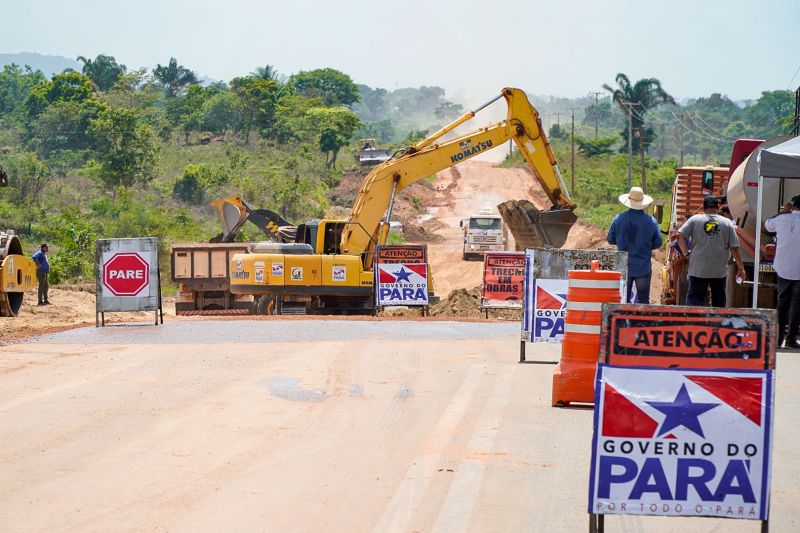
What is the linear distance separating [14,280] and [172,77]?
12405cm

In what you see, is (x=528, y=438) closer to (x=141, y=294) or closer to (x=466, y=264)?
(x=141, y=294)

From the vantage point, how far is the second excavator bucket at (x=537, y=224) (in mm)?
30906

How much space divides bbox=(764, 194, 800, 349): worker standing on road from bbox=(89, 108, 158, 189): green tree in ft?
204

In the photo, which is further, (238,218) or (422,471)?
(238,218)

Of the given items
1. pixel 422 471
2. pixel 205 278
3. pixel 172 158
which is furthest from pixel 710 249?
pixel 172 158

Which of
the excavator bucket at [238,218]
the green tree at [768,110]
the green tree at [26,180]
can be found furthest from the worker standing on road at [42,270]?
the green tree at [768,110]

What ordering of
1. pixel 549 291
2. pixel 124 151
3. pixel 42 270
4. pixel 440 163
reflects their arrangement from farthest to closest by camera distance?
pixel 124 151 < pixel 42 270 < pixel 440 163 < pixel 549 291

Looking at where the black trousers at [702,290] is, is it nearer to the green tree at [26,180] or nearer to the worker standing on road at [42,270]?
the worker standing on road at [42,270]

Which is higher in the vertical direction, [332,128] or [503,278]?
[332,128]

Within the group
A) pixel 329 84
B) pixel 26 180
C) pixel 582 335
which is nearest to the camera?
pixel 582 335

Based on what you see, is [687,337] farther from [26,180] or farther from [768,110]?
[768,110]

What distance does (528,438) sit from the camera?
9680mm

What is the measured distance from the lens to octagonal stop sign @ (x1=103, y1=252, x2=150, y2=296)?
2002 cm

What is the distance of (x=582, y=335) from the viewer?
10.7m
